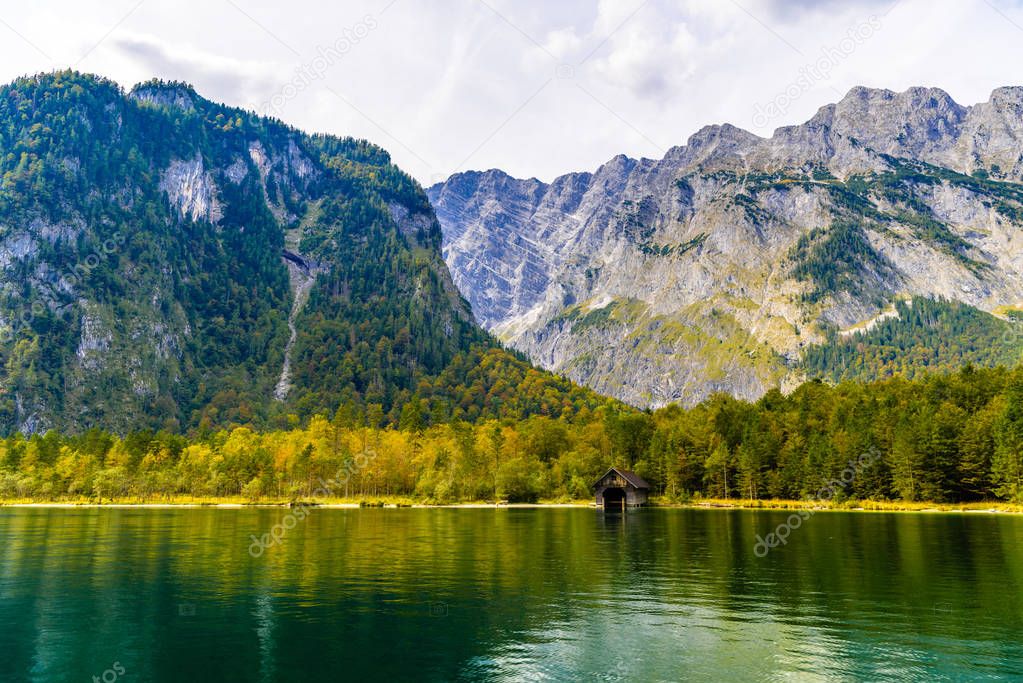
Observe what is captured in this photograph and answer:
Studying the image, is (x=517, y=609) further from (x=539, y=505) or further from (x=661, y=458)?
(x=661, y=458)

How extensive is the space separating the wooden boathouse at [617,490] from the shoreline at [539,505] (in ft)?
17.2

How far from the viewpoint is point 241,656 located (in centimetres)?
2902

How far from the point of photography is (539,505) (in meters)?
161

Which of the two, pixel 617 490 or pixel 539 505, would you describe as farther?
pixel 539 505

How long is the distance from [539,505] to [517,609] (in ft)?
410

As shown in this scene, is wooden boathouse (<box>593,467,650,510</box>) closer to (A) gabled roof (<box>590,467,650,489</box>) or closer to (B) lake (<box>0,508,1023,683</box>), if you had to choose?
(A) gabled roof (<box>590,467,650,489</box>)

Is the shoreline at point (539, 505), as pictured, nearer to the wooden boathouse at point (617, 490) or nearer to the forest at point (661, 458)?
the forest at point (661, 458)

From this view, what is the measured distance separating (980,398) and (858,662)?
140 m

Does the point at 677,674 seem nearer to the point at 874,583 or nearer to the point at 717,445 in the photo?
the point at 874,583

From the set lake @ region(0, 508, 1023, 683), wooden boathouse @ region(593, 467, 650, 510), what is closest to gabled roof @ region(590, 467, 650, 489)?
wooden boathouse @ region(593, 467, 650, 510)

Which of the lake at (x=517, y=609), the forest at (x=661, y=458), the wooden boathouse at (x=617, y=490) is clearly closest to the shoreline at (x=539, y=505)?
the forest at (x=661, y=458)

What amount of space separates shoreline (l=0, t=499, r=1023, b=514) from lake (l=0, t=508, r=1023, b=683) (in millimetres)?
48096

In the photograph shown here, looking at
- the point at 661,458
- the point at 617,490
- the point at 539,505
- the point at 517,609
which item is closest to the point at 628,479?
the point at 617,490

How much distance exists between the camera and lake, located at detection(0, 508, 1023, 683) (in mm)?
27641
